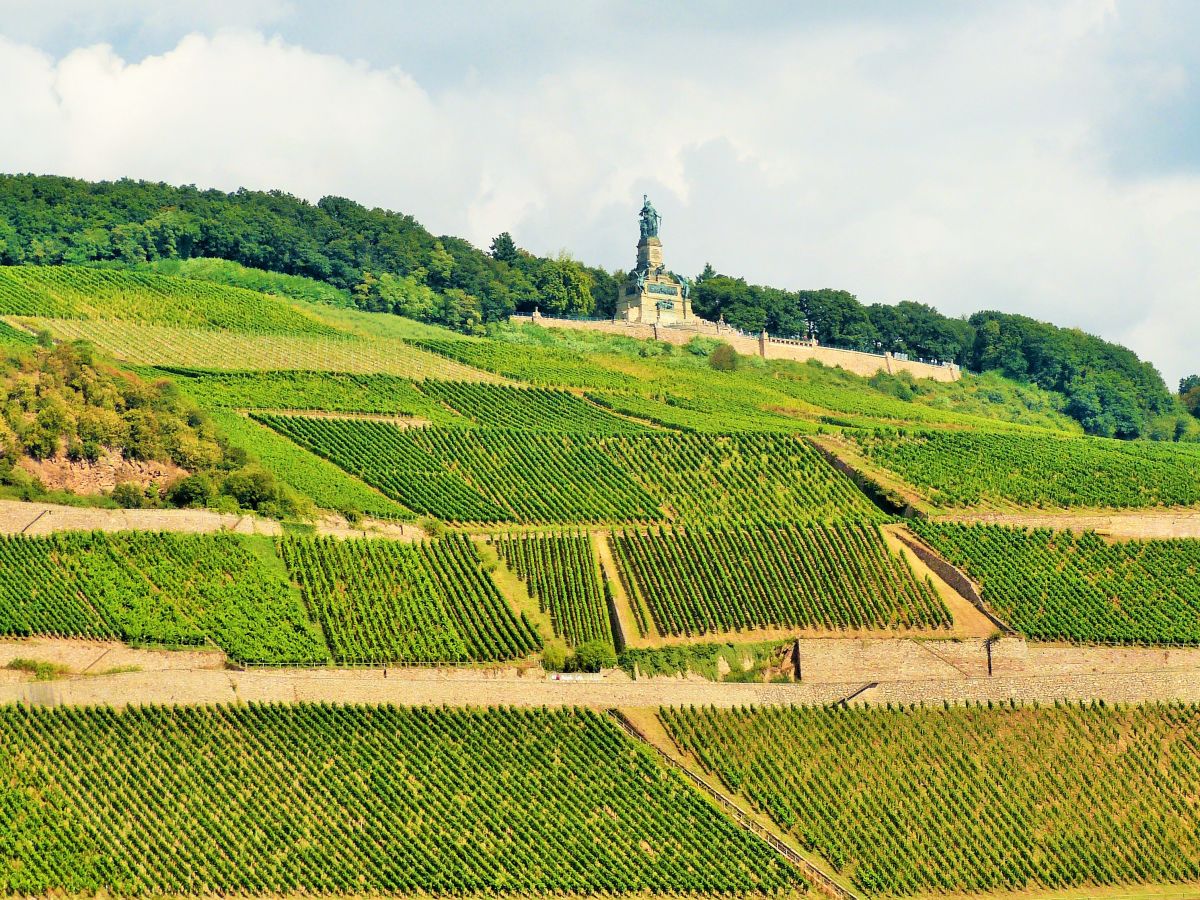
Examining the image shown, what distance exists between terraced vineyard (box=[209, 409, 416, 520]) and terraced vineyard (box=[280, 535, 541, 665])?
Answer: 3636mm

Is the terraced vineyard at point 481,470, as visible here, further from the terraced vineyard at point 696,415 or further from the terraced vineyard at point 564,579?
the terraced vineyard at point 696,415

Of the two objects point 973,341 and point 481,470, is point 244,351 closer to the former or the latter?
point 481,470

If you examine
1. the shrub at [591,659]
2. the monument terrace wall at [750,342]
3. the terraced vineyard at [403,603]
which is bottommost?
the shrub at [591,659]

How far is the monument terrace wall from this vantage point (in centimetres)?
11681

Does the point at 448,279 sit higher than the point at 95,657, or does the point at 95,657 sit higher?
the point at 448,279

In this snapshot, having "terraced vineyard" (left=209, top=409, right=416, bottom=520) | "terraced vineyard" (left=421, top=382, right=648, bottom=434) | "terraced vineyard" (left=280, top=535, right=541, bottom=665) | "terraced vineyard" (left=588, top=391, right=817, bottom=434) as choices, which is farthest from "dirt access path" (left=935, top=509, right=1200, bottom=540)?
"terraced vineyard" (left=209, top=409, right=416, bottom=520)

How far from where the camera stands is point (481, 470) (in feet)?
253

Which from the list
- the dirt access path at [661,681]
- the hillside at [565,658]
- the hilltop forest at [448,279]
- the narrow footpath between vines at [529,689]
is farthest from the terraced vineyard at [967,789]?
the hilltop forest at [448,279]

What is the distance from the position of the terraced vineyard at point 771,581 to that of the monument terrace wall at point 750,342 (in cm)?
4554

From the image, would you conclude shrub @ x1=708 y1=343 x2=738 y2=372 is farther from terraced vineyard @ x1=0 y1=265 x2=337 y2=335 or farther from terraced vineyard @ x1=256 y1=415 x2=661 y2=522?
terraced vineyard @ x1=256 y1=415 x2=661 y2=522

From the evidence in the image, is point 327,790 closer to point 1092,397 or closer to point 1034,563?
point 1034,563

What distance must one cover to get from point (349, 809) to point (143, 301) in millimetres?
48204

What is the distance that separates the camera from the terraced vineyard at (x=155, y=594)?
58156mm

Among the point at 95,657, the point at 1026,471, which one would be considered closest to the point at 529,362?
the point at 1026,471
